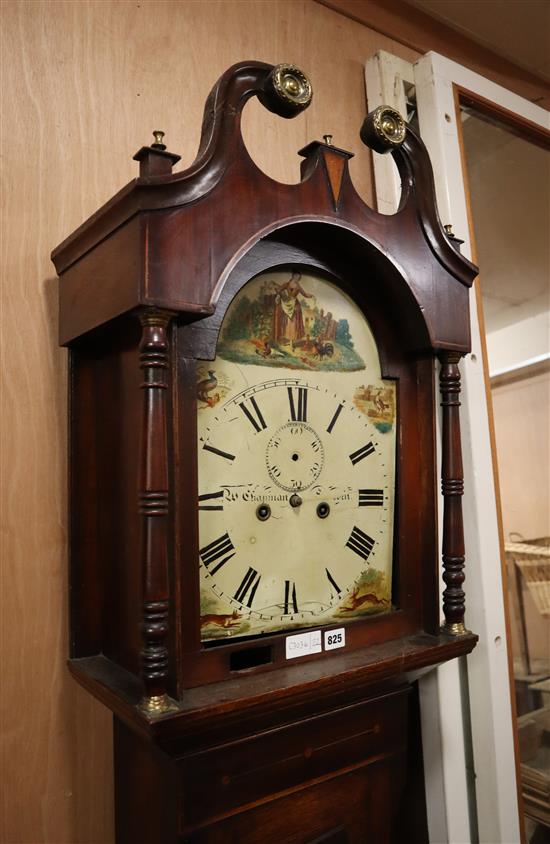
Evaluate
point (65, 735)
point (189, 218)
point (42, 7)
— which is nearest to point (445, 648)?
point (65, 735)

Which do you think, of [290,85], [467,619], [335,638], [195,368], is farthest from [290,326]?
[467,619]

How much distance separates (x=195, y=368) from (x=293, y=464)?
19cm

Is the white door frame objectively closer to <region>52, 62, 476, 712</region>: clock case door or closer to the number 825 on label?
<region>52, 62, 476, 712</region>: clock case door

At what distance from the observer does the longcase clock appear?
75 cm

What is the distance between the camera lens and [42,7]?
3.20 ft

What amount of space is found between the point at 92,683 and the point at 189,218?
1.84 ft

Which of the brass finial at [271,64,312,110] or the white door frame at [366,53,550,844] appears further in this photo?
the white door frame at [366,53,550,844]

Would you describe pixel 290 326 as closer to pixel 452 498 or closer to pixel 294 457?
pixel 294 457

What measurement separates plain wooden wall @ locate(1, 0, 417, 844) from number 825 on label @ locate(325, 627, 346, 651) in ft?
1.10

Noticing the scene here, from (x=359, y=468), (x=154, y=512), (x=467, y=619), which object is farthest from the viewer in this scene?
(x=467, y=619)

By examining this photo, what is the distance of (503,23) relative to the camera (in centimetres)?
145

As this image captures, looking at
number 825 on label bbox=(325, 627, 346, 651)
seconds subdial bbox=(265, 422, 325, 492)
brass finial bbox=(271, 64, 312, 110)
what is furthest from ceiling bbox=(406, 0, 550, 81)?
number 825 on label bbox=(325, 627, 346, 651)

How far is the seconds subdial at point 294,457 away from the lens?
0.87 m

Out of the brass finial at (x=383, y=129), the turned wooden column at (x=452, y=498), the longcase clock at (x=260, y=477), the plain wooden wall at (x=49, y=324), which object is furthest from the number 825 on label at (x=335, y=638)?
the brass finial at (x=383, y=129)
